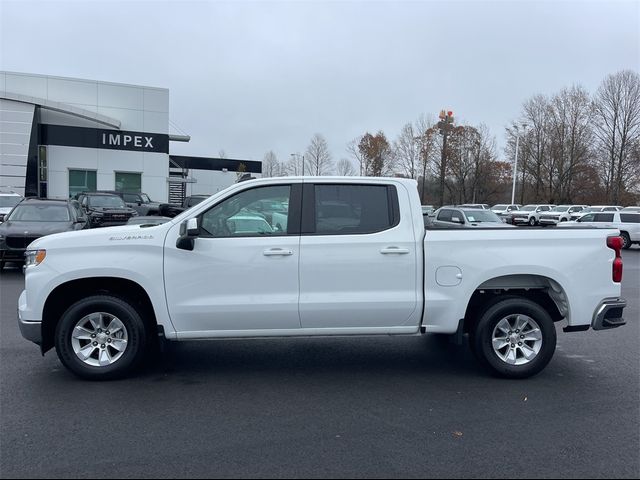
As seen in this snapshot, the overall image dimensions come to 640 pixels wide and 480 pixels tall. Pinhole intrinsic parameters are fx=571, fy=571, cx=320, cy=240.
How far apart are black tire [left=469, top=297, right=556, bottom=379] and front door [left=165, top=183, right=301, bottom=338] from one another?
1851mm

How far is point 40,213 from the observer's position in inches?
543

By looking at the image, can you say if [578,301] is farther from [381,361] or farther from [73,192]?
[73,192]

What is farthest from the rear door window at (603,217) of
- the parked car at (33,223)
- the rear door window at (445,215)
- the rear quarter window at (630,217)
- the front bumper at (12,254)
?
the front bumper at (12,254)

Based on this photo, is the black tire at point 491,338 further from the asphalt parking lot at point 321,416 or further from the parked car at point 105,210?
the parked car at point 105,210

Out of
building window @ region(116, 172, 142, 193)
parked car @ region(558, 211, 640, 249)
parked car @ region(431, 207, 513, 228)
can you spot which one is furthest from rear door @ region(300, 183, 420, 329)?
building window @ region(116, 172, 142, 193)

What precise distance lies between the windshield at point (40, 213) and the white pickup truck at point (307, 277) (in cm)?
893

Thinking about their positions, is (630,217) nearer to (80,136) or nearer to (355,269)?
(355,269)

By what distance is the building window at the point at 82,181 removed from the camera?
33.7 metres

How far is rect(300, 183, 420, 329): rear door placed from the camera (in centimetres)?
541

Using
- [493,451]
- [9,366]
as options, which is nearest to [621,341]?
[493,451]

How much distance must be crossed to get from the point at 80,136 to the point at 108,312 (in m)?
31.2

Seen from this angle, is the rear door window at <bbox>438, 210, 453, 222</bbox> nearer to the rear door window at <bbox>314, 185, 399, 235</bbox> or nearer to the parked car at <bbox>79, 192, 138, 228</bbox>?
the parked car at <bbox>79, 192, 138, 228</bbox>

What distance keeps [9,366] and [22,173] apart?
29.5 metres

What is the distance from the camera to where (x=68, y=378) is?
5.57 metres
